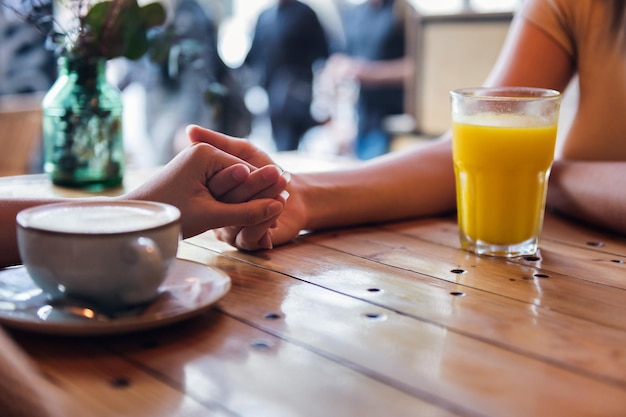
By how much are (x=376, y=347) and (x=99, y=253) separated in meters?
0.23

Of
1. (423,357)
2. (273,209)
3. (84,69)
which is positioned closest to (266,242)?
(273,209)

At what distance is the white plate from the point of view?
0.60 meters

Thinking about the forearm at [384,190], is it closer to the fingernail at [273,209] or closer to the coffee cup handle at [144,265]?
the fingernail at [273,209]

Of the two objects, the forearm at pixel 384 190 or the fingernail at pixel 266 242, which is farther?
the forearm at pixel 384 190

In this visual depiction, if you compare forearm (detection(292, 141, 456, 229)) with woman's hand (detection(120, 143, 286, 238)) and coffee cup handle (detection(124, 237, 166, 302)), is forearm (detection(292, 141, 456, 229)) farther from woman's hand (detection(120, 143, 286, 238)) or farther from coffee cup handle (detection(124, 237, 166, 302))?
coffee cup handle (detection(124, 237, 166, 302))

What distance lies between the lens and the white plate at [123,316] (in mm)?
597

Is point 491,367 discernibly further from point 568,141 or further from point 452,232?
point 568,141

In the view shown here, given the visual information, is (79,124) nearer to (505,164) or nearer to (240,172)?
Result: (240,172)

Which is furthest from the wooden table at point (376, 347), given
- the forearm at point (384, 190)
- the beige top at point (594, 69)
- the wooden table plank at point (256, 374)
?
the beige top at point (594, 69)

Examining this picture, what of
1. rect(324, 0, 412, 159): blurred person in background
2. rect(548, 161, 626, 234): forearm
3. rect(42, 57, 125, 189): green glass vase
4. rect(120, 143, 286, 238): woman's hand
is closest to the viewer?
rect(120, 143, 286, 238): woman's hand

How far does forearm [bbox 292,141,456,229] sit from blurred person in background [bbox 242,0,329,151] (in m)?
3.27

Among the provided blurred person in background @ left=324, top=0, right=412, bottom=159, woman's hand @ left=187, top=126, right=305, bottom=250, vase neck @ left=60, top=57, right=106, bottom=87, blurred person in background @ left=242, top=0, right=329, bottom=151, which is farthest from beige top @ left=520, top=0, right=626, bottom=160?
blurred person in background @ left=242, top=0, right=329, bottom=151

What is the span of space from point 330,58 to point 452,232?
3.67m

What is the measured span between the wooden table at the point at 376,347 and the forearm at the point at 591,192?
191 millimetres
